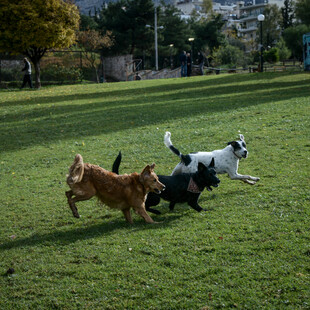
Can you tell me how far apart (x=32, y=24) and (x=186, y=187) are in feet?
84.5

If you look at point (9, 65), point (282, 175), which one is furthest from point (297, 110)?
point (9, 65)

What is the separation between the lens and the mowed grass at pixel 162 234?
14.1 feet

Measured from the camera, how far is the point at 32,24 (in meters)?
28.8

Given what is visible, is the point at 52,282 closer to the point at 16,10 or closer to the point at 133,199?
the point at 133,199

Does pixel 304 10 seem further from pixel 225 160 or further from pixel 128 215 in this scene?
pixel 128 215

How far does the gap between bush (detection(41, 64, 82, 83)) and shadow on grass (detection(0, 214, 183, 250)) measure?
38.5m

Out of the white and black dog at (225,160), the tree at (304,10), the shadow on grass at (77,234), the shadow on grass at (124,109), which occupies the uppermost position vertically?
the tree at (304,10)

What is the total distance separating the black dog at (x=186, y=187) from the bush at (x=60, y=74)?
3826 cm

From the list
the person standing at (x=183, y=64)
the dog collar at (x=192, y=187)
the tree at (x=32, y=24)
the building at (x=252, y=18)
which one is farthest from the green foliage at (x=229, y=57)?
the building at (x=252, y=18)

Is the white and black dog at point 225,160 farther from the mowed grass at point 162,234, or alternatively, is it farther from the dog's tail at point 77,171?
the dog's tail at point 77,171

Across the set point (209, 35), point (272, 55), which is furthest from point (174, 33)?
point (272, 55)

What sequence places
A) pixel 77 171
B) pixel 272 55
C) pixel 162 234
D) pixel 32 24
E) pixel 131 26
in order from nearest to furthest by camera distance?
pixel 162 234
pixel 77 171
pixel 32 24
pixel 272 55
pixel 131 26

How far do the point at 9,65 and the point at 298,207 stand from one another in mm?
43894

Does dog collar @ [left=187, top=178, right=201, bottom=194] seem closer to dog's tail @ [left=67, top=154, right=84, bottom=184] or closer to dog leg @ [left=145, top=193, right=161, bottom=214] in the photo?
dog leg @ [left=145, top=193, right=161, bottom=214]
